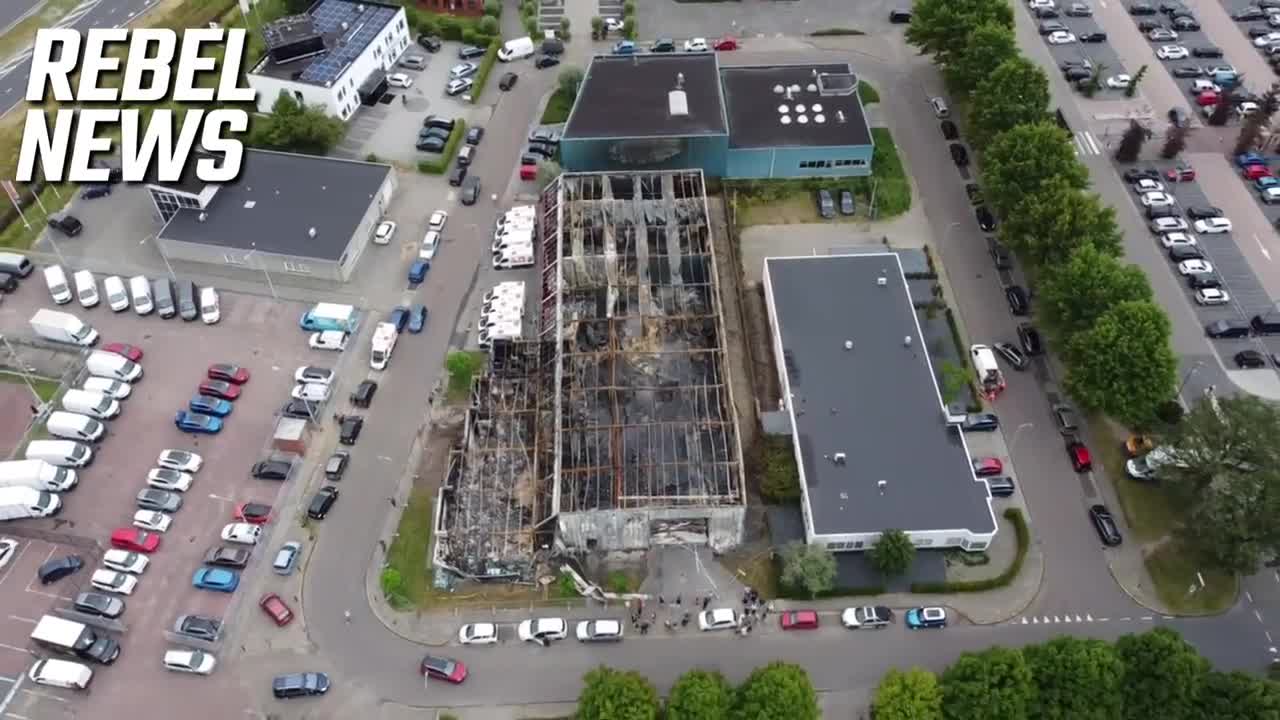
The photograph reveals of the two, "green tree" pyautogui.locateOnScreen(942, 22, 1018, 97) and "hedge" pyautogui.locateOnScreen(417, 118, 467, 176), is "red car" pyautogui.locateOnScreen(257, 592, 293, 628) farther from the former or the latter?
"green tree" pyautogui.locateOnScreen(942, 22, 1018, 97)

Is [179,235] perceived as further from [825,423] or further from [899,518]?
[899,518]

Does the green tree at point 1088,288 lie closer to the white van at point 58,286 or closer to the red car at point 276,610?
the red car at point 276,610

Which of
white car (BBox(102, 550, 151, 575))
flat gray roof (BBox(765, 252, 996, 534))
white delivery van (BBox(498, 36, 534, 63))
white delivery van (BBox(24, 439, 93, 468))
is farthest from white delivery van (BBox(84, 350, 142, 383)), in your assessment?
flat gray roof (BBox(765, 252, 996, 534))

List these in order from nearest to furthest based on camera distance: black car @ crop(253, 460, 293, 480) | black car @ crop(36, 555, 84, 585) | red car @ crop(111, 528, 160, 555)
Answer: black car @ crop(36, 555, 84, 585)
red car @ crop(111, 528, 160, 555)
black car @ crop(253, 460, 293, 480)

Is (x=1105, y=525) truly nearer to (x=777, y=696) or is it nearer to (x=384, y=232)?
(x=777, y=696)

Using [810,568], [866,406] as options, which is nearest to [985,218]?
[866,406]

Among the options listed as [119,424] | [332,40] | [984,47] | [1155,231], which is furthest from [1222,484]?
[332,40]
